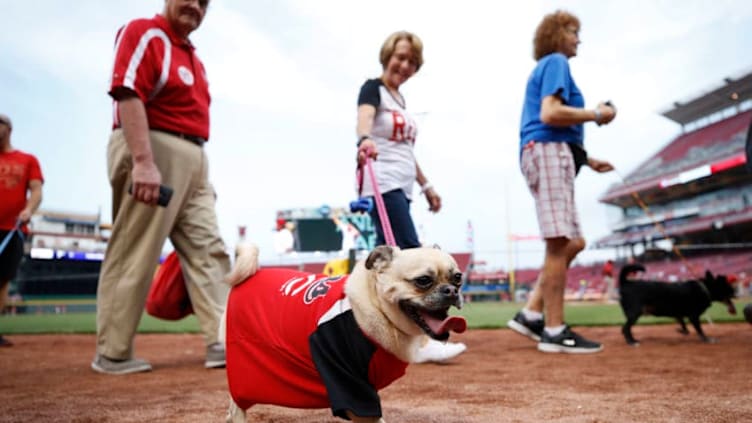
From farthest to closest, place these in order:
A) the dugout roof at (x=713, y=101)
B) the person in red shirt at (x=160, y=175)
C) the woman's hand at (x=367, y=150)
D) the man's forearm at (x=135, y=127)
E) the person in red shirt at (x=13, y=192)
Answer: the dugout roof at (x=713, y=101)
the person in red shirt at (x=13, y=192)
the person in red shirt at (x=160, y=175)
the man's forearm at (x=135, y=127)
the woman's hand at (x=367, y=150)

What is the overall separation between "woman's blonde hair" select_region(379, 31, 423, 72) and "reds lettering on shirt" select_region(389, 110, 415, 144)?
39 cm

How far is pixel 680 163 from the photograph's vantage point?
3366 centimetres

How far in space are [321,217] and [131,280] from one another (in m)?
34.7

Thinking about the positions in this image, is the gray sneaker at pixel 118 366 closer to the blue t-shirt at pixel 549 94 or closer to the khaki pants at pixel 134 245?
the khaki pants at pixel 134 245

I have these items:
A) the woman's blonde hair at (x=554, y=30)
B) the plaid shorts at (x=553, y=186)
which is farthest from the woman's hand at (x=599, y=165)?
the woman's blonde hair at (x=554, y=30)

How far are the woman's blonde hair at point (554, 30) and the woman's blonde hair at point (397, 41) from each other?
134 cm

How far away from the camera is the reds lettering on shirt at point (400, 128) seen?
3.01m

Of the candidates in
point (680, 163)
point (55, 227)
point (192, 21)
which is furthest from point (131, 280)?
point (55, 227)

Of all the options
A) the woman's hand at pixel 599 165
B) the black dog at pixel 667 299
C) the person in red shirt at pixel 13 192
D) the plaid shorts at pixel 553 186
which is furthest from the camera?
the person in red shirt at pixel 13 192

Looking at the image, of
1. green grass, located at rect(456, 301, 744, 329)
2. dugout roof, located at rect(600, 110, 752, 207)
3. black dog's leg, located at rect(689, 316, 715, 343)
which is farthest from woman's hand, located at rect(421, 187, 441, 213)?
dugout roof, located at rect(600, 110, 752, 207)

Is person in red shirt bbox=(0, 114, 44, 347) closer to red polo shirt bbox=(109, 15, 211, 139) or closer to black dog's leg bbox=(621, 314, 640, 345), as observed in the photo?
red polo shirt bbox=(109, 15, 211, 139)

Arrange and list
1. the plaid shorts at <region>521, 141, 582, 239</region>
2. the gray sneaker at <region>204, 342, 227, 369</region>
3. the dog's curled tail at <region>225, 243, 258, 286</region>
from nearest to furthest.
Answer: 1. the dog's curled tail at <region>225, 243, 258, 286</region>
2. the gray sneaker at <region>204, 342, 227, 369</region>
3. the plaid shorts at <region>521, 141, 582, 239</region>

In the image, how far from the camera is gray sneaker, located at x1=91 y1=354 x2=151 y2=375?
10.2 feet

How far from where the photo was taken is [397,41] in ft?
10.3
